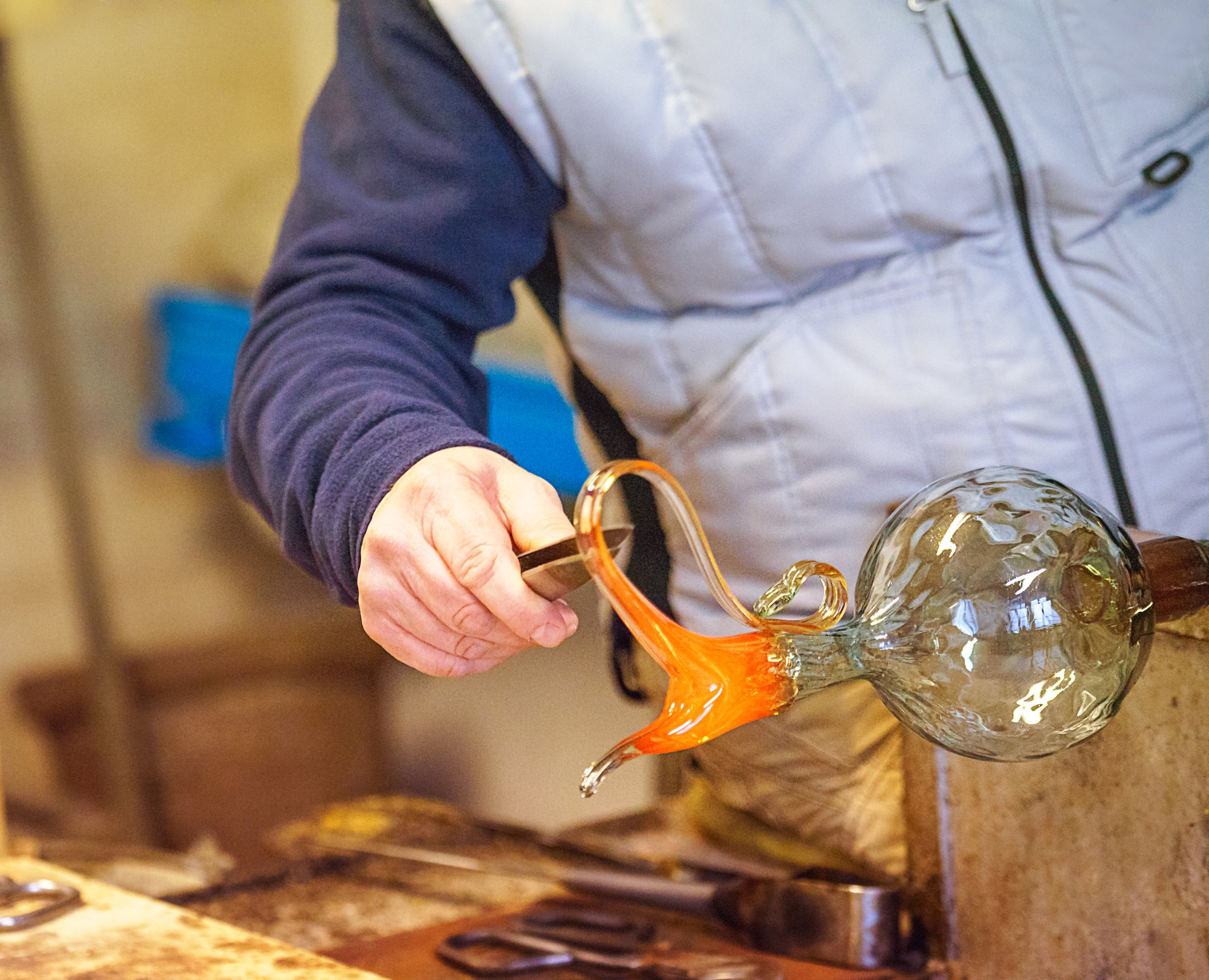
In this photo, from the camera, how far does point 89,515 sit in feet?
5.59

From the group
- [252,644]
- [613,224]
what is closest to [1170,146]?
[613,224]

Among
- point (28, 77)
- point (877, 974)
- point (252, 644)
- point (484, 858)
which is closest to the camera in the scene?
point (877, 974)

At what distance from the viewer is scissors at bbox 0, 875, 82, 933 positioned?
512 mm

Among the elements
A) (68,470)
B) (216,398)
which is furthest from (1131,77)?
(68,470)

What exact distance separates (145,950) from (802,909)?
283 mm

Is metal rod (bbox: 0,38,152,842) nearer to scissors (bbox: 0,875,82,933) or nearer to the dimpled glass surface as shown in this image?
scissors (bbox: 0,875,82,933)

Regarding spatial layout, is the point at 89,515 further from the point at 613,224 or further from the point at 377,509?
the point at 377,509

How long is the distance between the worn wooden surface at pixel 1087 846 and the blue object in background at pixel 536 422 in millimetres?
828

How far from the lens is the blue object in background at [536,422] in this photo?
1317 mm

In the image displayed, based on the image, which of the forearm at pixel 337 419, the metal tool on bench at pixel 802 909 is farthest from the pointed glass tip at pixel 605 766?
the metal tool on bench at pixel 802 909

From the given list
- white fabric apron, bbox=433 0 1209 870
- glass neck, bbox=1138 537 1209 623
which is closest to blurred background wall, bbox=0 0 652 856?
white fabric apron, bbox=433 0 1209 870

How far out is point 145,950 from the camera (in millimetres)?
480

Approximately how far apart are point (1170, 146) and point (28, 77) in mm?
1598

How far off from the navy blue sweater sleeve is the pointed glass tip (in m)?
0.18
